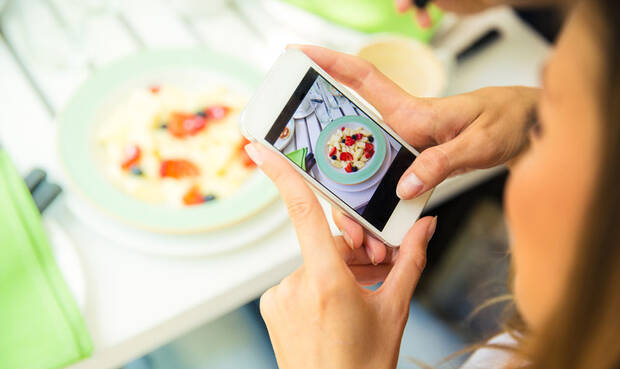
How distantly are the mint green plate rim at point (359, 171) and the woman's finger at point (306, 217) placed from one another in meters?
0.05

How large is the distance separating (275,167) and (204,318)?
0.24 metres

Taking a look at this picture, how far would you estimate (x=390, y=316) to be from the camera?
502 millimetres

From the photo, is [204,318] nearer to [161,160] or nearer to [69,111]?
[161,160]

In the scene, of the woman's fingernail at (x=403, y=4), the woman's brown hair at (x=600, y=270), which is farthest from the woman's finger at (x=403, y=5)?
the woman's brown hair at (x=600, y=270)

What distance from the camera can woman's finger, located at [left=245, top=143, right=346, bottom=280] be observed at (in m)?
0.47

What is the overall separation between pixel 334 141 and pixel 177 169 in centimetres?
25

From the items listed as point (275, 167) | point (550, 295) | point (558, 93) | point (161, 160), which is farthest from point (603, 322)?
point (161, 160)

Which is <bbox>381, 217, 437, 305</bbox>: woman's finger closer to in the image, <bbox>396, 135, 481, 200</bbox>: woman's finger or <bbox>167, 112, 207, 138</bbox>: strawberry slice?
<bbox>396, 135, 481, 200</bbox>: woman's finger

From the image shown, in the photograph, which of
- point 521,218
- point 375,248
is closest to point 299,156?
point 375,248

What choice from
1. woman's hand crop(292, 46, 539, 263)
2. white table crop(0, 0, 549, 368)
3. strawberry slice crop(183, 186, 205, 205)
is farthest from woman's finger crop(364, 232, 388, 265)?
strawberry slice crop(183, 186, 205, 205)

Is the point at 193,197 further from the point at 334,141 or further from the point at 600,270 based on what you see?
the point at 600,270

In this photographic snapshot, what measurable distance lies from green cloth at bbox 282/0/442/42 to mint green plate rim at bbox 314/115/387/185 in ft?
1.05

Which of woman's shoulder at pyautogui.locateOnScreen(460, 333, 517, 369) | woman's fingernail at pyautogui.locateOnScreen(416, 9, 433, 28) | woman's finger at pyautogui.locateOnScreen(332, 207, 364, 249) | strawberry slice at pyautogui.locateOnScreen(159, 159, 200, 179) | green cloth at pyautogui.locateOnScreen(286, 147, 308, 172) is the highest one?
woman's fingernail at pyautogui.locateOnScreen(416, 9, 433, 28)

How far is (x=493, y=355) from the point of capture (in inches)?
25.6
